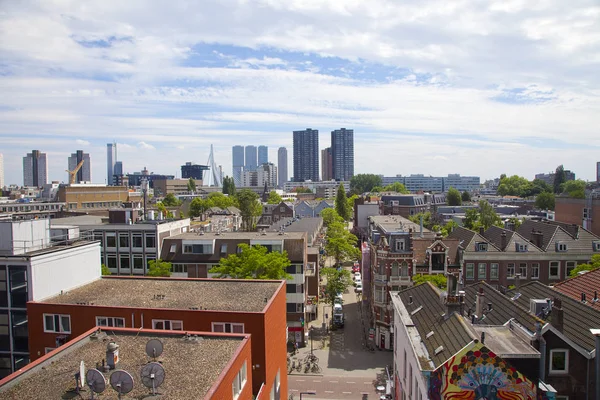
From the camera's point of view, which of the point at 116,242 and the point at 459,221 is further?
the point at 459,221

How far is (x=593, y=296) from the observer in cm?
2747

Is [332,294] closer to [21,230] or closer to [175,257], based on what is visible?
[175,257]

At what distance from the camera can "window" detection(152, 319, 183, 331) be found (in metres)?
25.2

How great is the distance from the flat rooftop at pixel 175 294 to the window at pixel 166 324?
86cm

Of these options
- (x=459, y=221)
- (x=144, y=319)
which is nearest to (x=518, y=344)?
(x=144, y=319)

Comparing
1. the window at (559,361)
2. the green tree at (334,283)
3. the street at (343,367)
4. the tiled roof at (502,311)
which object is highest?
the tiled roof at (502,311)

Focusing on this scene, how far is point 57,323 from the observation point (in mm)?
26281

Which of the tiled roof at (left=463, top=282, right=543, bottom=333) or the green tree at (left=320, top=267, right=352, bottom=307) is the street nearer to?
the green tree at (left=320, top=267, right=352, bottom=307)

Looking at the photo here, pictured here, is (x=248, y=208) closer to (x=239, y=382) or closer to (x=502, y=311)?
(x=502, y=311)

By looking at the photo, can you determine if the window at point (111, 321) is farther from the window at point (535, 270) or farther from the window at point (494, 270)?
the window at point (535, 270)

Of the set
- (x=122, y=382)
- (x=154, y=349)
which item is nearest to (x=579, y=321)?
(x=154, y=349)

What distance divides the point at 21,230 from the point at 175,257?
21999 mm

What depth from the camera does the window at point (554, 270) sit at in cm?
5050

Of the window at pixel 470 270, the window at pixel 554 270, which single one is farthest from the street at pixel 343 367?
the window at pixel 554 270
